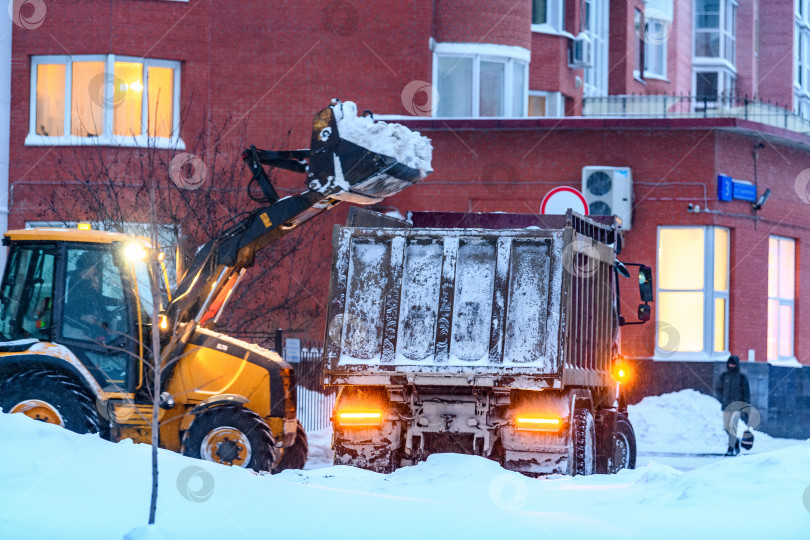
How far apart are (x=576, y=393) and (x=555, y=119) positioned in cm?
1250

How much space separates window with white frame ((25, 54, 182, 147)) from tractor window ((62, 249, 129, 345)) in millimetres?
13974

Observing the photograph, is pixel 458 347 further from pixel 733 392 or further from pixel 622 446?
pixel 733 392

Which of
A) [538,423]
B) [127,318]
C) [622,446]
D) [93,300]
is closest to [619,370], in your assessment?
[622,446]

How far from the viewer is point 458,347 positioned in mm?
11984

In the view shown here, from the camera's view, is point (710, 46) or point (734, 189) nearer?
point (734, 189)

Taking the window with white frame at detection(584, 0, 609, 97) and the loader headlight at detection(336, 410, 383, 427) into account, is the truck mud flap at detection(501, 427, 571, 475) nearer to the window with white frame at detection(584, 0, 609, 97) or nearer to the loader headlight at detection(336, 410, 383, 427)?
the loader headlight at detection(336, 410, 383, 427)

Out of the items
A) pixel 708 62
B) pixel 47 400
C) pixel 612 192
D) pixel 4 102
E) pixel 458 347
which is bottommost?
pixel 47 400

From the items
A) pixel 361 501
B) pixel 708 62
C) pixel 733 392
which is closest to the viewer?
pixel 361 501

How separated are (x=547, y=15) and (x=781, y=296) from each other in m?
8.77

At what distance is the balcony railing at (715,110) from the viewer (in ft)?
84.0

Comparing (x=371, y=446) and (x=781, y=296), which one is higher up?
(x=781, y=296)

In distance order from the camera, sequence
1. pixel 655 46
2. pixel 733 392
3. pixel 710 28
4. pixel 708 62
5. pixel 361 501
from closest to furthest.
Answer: pixel 361 501, pixel 733 392, pixel 655 46, pixel 708 62, pixel 710 28

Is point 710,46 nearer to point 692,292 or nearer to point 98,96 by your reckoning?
point 692,292

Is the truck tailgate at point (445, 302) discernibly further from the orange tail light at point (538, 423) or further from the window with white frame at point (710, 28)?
the window with white frame at point (710, 28)
